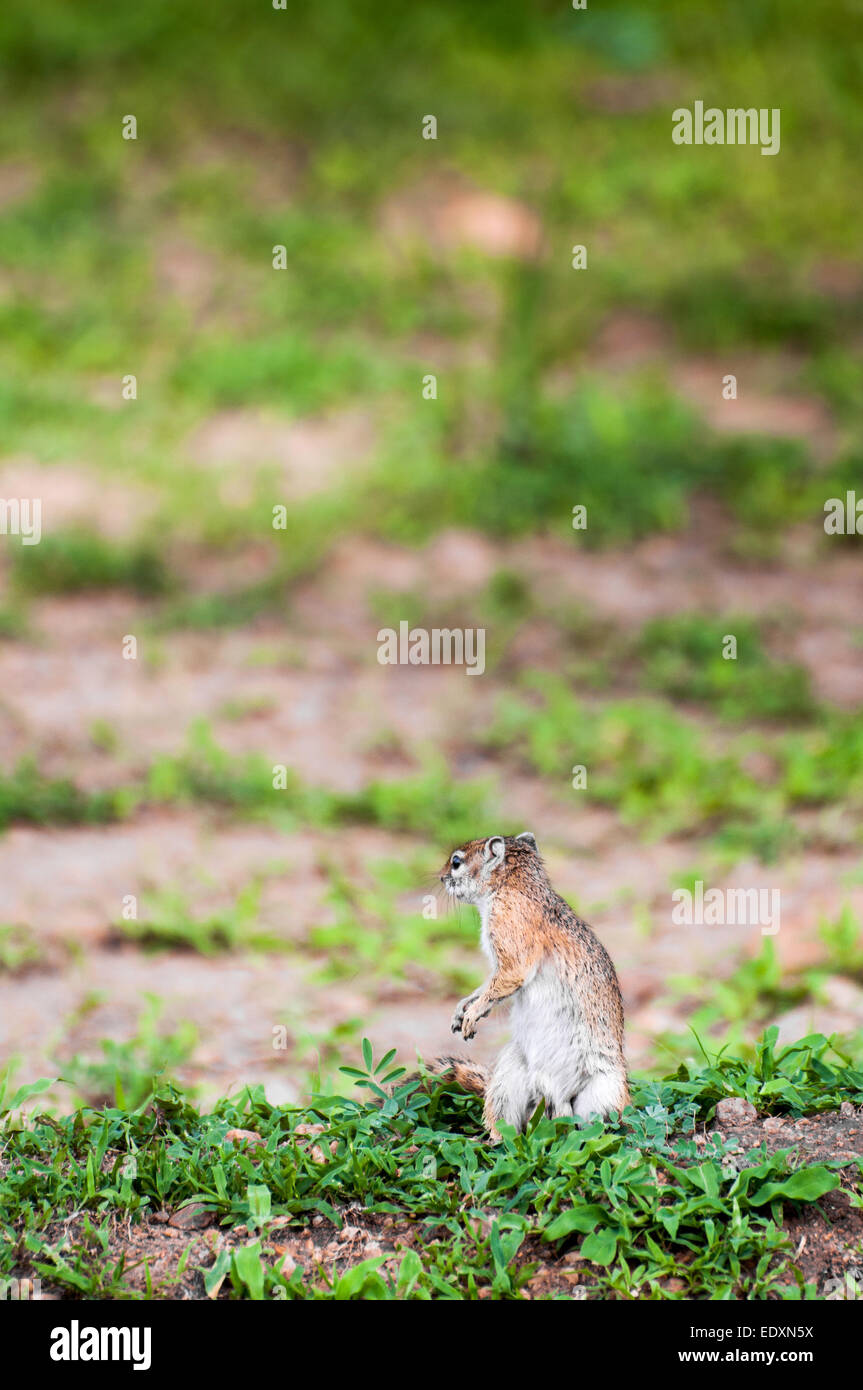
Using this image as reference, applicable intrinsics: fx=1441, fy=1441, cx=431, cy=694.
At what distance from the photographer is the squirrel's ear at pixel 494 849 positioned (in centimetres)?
333

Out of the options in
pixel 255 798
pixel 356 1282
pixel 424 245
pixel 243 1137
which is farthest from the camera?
pixel 424 245

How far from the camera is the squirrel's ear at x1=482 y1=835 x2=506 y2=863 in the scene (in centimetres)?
333

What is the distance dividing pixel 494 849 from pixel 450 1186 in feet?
2.45

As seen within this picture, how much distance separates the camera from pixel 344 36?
1355 centimetres

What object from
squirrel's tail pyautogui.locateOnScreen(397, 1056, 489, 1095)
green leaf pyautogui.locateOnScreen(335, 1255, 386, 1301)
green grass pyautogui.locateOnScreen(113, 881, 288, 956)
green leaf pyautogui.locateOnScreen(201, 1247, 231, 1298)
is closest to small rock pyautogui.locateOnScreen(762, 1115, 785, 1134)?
squirrel's tail pyautogui.locateOnScreen(397, 1056, 489, 1095)

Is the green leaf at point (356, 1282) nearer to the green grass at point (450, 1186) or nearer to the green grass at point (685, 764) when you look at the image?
the green grass at point (450, 1186)

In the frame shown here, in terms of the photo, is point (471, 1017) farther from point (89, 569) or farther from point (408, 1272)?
point (89, 569)

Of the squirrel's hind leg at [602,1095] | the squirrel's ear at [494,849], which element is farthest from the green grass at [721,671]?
the squirrel's hind leg at [602,1095]

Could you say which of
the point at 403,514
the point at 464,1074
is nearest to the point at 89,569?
the point at 403,514

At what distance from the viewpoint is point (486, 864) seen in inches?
132

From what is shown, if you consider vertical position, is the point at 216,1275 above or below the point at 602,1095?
below

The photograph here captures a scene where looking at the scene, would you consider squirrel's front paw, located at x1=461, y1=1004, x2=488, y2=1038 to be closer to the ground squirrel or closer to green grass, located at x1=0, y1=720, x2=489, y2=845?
the ground squirrel

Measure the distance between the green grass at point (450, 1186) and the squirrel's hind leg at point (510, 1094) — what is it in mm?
45

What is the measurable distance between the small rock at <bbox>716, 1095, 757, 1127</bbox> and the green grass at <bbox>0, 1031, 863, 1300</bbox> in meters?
0.02
